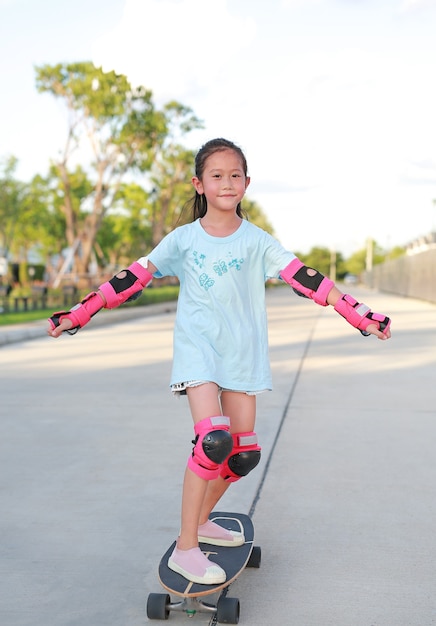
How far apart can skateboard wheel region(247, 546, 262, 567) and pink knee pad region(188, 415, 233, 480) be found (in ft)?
1.93

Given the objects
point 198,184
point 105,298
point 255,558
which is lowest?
point 255,558

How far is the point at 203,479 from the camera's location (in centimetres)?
297

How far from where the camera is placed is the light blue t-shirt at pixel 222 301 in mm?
3104

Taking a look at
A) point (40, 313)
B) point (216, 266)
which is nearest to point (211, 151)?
point (216, 266)

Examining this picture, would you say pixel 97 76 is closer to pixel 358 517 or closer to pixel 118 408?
pixel 118 408

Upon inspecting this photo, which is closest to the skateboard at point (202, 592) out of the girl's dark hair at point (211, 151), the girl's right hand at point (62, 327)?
the girl's right hand at point (62, 327)

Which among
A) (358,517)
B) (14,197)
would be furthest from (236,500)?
(14,197)

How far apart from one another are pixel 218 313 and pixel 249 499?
163 centimetres

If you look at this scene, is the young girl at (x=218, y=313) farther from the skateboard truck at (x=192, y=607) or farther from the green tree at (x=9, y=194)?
the green tree at (x=9, y=194)

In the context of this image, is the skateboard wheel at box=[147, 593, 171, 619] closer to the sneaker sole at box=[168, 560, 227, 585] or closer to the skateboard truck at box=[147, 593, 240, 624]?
the skateboard truck at box=[147, 593, 240, 624]

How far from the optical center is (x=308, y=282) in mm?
3201

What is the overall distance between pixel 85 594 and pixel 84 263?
31822mm

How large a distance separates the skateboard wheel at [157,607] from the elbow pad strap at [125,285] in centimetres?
111

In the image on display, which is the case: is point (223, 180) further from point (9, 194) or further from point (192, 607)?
point (9, 194)
